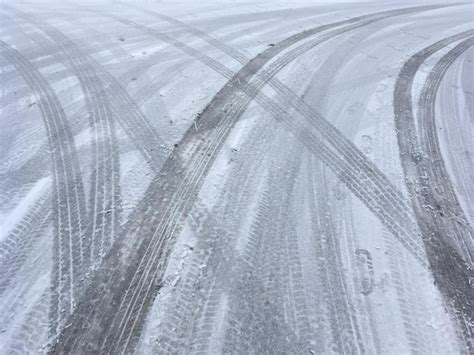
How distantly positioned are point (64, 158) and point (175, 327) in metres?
3.41

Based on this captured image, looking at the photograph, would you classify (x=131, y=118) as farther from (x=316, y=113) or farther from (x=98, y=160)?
(x=316, y=113)

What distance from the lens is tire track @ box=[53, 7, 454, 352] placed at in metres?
3.37

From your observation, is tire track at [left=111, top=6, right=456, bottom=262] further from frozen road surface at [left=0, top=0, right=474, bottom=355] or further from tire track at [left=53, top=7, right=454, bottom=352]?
tire track at [left=53, top=7, right=454, bottom=352]

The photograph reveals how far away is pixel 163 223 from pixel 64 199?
1518mm

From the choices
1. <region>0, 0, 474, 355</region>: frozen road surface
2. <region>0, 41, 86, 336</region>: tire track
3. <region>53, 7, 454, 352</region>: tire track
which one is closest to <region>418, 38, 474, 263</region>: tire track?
<region>0, 0, 474, 355</region>: frozen road surface

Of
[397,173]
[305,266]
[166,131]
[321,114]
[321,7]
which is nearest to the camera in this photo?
[305,266]

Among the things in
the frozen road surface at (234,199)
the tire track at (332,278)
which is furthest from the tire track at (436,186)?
the tire track at (332,278)

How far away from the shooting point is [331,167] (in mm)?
5312

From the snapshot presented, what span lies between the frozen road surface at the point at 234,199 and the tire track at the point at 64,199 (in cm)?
2

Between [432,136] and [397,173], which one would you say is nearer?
[397,173]

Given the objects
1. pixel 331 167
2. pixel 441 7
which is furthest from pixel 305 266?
pixel 441 7

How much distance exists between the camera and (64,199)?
15.2 ft

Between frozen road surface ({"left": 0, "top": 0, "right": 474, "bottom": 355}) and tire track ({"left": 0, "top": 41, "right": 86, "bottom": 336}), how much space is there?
0.9 inches

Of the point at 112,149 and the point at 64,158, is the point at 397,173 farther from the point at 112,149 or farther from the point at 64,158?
the point at 64,158
